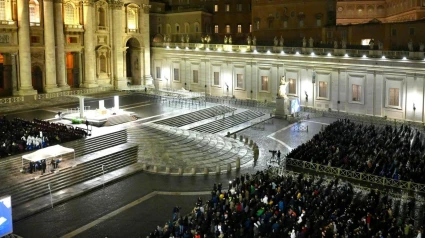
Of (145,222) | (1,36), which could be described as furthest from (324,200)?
(1,36)

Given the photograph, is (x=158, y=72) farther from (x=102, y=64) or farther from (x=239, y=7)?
(x=239, y=7)

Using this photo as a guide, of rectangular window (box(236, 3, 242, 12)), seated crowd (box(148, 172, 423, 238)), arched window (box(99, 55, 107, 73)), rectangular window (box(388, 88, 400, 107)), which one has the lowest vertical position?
seated crowd (box(148, 172, 423, 238))

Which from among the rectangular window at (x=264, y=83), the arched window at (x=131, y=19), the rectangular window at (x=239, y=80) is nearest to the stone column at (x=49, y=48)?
Result: the arched window at (x=131, y=19)

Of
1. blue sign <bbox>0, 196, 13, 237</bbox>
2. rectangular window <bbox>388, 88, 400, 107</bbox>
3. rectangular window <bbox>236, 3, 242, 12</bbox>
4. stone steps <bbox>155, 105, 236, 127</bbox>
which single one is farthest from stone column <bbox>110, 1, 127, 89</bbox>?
blue sign <bbox>0, 196, 13, 237</bbox>

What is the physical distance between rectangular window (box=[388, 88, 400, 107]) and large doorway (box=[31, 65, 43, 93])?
1600 inches

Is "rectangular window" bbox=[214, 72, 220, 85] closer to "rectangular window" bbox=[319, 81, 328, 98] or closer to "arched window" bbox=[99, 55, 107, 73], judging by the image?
"rectangular window" bbox=[319, 81, 328, 98]

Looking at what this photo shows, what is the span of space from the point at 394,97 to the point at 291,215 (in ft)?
103

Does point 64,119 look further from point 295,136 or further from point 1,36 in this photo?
point 295,136

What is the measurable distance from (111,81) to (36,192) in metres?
38.1

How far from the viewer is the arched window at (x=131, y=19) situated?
6631 centimetres

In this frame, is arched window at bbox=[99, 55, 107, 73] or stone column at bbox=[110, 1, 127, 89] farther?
arched window at bbox=[99, 55, 107, 73]

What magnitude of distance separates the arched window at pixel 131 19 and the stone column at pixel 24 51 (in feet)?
55.1

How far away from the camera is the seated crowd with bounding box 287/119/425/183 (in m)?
29.0

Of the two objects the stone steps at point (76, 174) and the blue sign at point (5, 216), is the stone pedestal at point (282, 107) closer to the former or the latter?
the stone steps at point (76, 174)
